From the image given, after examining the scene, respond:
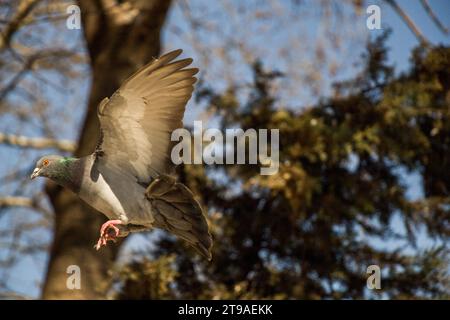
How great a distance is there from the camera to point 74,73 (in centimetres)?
762

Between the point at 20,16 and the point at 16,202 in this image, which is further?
the point at 16,202

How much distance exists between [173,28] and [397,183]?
3712mm

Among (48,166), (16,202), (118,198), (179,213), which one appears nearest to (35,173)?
(48,166)

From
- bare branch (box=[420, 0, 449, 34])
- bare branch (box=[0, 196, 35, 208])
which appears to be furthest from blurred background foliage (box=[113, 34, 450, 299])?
bare branch (box=[0, 196, 35, 208])

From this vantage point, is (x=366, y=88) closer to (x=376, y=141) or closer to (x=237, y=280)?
(x=376, y=141)

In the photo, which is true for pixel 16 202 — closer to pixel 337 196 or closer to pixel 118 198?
pixel 337 196

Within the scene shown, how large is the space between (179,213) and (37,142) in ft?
21.4

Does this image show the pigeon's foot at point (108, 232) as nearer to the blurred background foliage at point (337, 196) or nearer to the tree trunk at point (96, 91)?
the tree trunk at point (96, 91)

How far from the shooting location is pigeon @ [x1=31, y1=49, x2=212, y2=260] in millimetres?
1337

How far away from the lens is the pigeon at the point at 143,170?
1.34 meters

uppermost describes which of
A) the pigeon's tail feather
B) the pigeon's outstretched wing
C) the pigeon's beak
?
the pigeon's outstretched wing

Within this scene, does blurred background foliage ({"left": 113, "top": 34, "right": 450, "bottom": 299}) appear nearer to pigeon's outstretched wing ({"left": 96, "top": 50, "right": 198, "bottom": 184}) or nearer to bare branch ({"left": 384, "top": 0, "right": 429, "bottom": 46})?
bare branch ({"left": 384, "top": 0, "right": 429, "bottom": 46})

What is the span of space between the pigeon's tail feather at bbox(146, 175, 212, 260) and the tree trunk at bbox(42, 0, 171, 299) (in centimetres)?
187

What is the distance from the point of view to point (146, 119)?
1.46m
